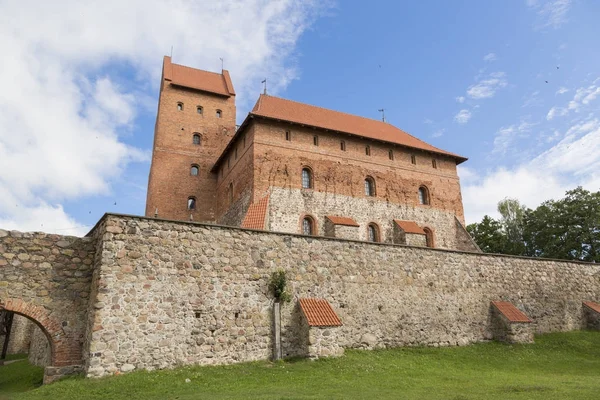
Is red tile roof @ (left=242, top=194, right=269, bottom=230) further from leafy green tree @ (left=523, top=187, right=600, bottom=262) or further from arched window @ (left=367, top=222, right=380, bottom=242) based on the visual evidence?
leafy green tree @ (left=523, top=187, right=600, bottom=262)

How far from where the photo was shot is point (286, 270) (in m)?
13.7

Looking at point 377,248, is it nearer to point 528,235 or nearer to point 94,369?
point 94,369

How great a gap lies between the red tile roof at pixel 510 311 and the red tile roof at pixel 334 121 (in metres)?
13.0

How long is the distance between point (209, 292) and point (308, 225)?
39.7 ft

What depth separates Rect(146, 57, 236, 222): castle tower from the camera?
2891cm

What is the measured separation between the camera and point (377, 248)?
15.6m

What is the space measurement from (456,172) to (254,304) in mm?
21852

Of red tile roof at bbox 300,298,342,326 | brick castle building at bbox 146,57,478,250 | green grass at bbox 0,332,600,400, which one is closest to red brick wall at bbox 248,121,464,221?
brick castle building at bbox 146,57,478,250

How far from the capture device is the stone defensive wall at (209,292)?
11.0 meters

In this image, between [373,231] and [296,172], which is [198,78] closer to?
[296,172]

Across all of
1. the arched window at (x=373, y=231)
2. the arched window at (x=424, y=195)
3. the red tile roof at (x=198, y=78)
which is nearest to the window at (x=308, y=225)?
the arched window at (x=373, y=231)

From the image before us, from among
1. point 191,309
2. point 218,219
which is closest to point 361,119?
point 218,219

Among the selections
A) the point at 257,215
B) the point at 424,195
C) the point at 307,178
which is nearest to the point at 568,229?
the point at 424,195

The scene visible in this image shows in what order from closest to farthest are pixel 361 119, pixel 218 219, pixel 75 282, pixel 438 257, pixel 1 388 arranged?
1. pixel 75 282
2. pixel 1 388
3. pixel 438 257
4. pixel 218 219
5. pixel 361 119
